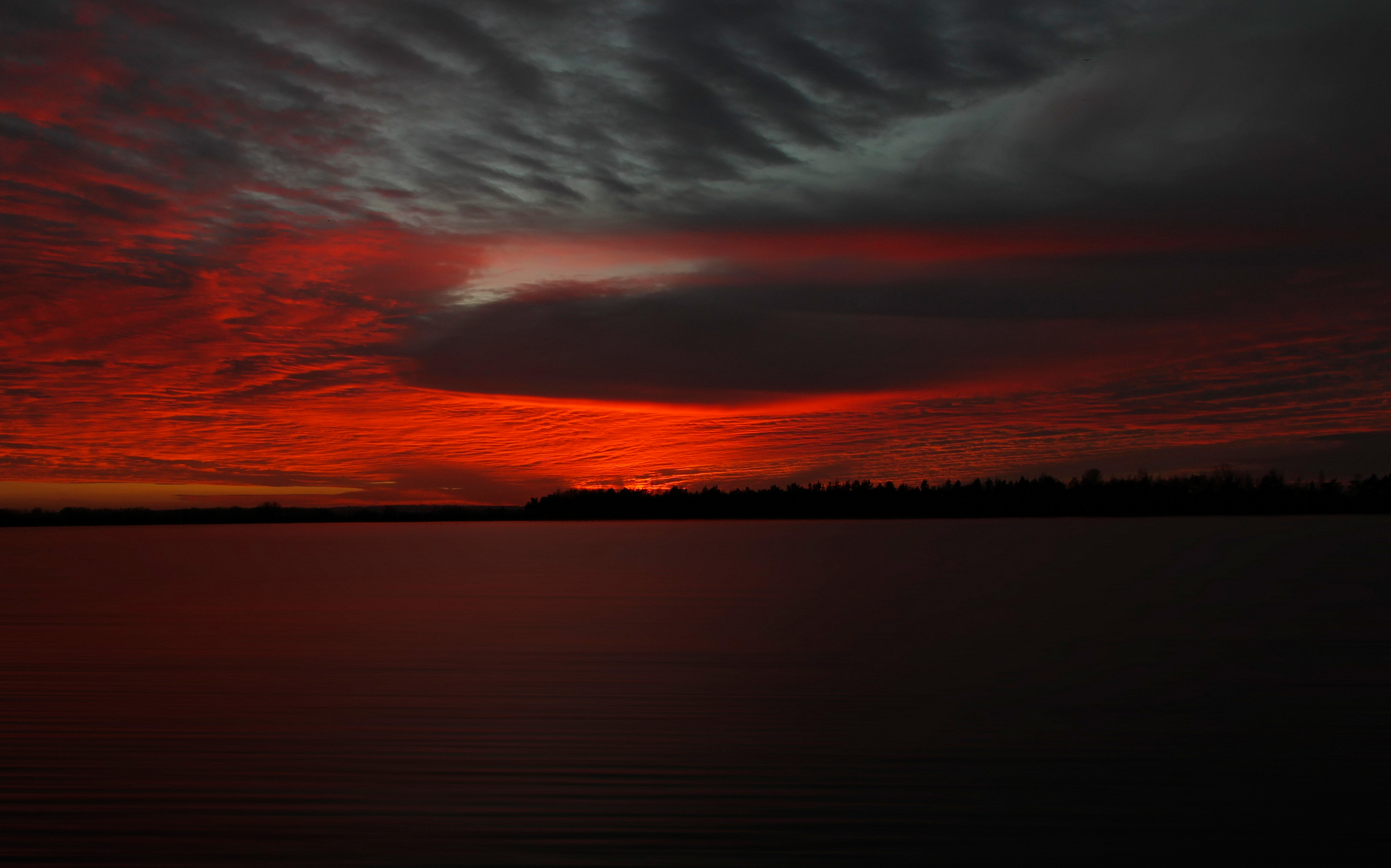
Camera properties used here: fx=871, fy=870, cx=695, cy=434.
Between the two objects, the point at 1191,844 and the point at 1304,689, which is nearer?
the point at 1191,844

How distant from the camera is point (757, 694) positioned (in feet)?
52.5

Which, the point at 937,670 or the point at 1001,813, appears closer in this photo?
the point at 1001,813

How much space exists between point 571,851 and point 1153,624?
869 inches

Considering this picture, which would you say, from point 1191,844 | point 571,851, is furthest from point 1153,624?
point 571,851

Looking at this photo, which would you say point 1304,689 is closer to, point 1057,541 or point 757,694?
point 757,694

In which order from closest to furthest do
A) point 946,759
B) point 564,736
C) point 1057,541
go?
point 946,759 < point 564,736 < point 1057,541

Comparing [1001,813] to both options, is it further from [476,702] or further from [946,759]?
[476,702]

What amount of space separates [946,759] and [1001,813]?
2.07 metres

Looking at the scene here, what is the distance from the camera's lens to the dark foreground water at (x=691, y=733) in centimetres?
902

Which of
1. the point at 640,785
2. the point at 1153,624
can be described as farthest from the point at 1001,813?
the point at 1153,624

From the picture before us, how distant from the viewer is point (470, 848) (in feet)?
28.6

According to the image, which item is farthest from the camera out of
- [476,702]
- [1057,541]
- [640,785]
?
[1057,541]

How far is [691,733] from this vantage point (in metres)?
13.2

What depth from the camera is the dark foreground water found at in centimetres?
902
